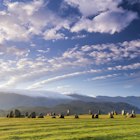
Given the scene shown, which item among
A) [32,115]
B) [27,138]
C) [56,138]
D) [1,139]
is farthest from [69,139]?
[32,115]

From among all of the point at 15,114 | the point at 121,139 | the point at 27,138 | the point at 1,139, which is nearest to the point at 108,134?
the point at 121,139

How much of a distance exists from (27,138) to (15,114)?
77.5m

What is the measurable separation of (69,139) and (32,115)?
73.6 meters

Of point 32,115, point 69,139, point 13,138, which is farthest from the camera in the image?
point 32,115

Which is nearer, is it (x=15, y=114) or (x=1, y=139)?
(x=1, y=139)

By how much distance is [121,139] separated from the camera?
144ft

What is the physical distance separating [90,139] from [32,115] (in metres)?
73.2

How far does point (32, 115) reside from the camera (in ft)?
379

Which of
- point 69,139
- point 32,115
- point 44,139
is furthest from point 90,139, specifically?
point 32,115

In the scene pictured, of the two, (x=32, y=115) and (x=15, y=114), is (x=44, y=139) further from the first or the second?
(x=15, y=114)

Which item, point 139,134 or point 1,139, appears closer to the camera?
point 1,139

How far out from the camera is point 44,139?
44.5 meters

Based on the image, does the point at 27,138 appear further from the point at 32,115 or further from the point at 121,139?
the point at 32,115

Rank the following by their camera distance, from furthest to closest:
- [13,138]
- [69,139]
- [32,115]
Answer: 1. [32,115]
2. [13,138]
3. [69,139]
